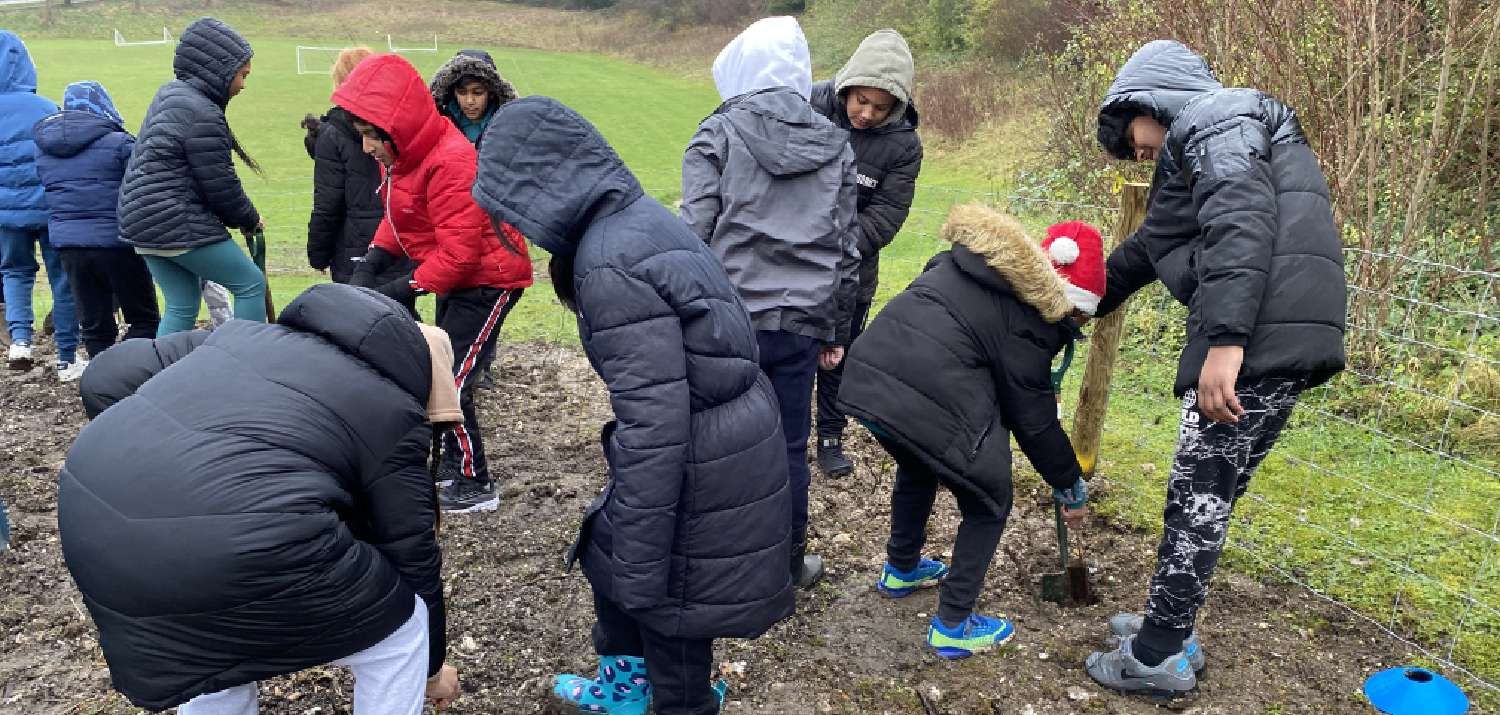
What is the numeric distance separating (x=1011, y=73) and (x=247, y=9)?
38.2 metres

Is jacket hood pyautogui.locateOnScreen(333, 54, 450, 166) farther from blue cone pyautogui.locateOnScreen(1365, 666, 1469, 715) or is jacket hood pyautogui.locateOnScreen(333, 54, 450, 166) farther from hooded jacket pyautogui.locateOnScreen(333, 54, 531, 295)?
blue cone pyautogui.locateOnScreen(1365, 666, 1469, 715)

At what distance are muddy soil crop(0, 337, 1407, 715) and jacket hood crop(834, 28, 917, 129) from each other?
1.73m

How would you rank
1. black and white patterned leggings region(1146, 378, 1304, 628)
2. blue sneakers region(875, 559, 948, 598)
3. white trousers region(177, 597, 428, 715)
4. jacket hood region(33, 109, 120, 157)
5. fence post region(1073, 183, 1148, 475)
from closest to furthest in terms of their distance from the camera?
white trousers region(177, 597, 428, 715)
black and white patterned leggings region(1146, 378, 1304, 628)
blue sneakers region(875, 559, 948, 598)
fence post region(1073, 183, 1148, 475)
jacket hood region(33, 109, 120, 157)

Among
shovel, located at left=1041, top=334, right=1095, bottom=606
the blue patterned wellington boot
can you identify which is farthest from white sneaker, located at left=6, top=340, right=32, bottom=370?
shovel, located at left=1041, top=334, right=1095, bottom=606

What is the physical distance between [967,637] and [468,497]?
213 centimetres

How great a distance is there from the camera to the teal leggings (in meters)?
4.91

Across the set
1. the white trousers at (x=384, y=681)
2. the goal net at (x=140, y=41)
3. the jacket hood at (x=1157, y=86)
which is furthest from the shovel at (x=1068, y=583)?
the goal net at (x=140, y=41)

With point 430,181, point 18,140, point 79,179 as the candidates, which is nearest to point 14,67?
point 18,140

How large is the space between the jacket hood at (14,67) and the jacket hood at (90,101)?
28cm

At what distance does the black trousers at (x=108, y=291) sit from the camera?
539 centimetres

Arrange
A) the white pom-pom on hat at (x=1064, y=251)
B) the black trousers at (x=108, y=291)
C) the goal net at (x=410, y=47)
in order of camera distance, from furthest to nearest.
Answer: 1. the goal net at (x=410, y=47)
2. the black trousers at (x=108, y=291)
3. the white pom-pom on hat at (x=1064, y=251)

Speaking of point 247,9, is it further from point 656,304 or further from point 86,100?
point 656,304

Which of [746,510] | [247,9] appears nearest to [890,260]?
[746,510]

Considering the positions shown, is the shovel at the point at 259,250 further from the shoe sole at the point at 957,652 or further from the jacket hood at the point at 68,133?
the shoe sole at the point at 957,652
